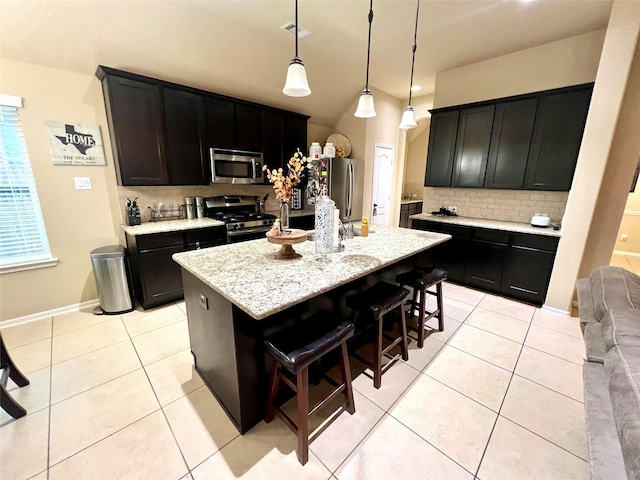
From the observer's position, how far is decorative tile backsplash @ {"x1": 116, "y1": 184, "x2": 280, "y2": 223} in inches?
126

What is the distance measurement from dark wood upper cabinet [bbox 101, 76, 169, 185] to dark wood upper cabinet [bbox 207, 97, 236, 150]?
584 millimetres

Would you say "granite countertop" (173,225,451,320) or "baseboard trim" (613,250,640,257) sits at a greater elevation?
"granite countertop" (173,225,451,320)

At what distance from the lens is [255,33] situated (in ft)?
9.69

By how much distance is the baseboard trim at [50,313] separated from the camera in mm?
2667

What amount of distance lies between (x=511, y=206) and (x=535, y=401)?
2.75 m

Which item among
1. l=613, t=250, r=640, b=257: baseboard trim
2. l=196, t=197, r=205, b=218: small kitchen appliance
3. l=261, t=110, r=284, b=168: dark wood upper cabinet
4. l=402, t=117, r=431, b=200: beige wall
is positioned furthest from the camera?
l=402, t=117, r=431, b=200: beige wall

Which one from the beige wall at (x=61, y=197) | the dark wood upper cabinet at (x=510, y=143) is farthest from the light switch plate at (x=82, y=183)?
the dark wood upper cabinet at (x=510, y=143)

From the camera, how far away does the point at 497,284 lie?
3406 millimetres

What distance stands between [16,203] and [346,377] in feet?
11.8

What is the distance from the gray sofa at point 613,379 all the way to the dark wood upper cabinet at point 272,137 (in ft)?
12.7

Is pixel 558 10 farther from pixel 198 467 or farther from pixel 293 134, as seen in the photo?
pixel 198 467

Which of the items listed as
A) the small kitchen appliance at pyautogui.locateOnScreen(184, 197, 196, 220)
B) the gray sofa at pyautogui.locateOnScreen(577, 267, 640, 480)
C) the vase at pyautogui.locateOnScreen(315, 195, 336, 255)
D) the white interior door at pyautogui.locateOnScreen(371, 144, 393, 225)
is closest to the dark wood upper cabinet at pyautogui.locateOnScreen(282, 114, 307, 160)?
the white interior door at pyautogui.locateOnScreen(371, 144, 393, 225)

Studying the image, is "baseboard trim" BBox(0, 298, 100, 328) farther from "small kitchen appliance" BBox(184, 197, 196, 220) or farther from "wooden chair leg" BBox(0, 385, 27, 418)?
"wooden chair leg" BBox(0, 385, 27, 418)

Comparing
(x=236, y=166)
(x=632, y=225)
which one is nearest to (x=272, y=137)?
(x=236, y=166)
